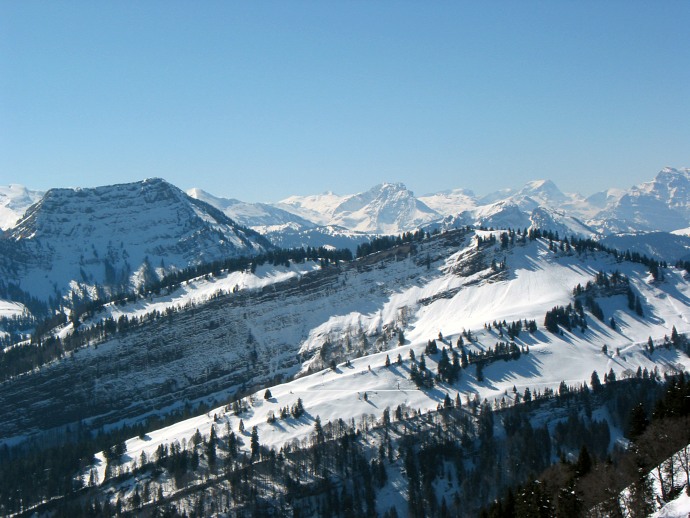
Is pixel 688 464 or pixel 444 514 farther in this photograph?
pixel 444 514

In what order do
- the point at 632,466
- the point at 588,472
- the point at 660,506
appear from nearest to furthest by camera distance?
the point at 660,506 < the point at 632,466 < the point at 588,472

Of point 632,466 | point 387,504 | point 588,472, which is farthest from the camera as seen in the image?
point 387,504

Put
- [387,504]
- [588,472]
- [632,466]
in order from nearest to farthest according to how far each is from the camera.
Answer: [632,466] < [588,472] < [387,504]

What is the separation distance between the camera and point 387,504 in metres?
196

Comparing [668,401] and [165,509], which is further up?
[668,401]

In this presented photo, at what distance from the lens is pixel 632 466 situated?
104688 millimetres

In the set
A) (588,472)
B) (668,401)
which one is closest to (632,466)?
(588,472)

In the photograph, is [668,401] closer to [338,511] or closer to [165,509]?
[338,511]

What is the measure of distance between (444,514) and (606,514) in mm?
93421

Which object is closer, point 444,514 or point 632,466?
point 632,466

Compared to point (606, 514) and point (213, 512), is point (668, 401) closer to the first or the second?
point (606, 514)

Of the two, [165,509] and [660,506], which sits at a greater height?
[660,506]

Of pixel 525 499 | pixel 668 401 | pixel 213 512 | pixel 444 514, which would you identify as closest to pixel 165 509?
pixel 213 512

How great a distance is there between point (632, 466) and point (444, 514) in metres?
86.7
